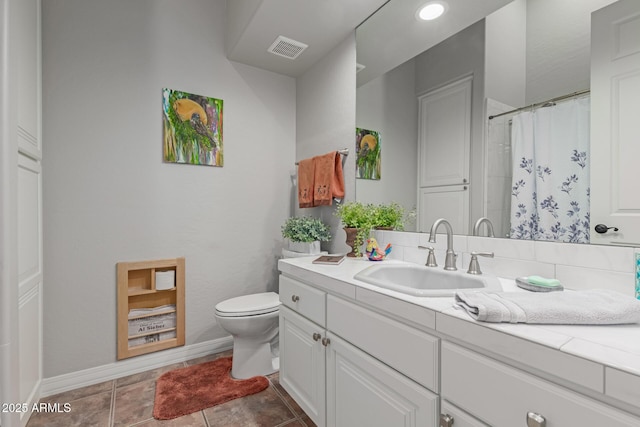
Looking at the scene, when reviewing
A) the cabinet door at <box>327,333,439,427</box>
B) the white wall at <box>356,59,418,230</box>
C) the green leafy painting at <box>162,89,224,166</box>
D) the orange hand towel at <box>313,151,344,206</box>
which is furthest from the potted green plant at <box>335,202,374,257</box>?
the green leafy painting at <box>162,89,224,166</box>

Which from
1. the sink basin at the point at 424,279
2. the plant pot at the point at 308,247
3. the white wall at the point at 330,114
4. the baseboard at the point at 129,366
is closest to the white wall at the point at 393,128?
the white wall at the point at 330,114

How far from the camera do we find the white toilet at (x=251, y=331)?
6.12 ft

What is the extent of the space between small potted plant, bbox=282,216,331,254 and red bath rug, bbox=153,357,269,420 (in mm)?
881

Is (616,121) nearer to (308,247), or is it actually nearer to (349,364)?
(349,364)

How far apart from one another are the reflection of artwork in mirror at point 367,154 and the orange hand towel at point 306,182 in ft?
1.39

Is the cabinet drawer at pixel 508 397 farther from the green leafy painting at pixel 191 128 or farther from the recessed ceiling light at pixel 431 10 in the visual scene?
the green leafy painting at pixel 191 128

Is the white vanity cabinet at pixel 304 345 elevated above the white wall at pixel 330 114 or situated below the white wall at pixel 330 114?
below

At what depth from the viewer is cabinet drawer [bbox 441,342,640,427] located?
1.82 ft

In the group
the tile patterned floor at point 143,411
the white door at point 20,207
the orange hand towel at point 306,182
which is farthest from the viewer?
the orange hand towel at point 306,182

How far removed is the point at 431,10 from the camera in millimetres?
1613

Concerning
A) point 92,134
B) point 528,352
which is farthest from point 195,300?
point 528,352

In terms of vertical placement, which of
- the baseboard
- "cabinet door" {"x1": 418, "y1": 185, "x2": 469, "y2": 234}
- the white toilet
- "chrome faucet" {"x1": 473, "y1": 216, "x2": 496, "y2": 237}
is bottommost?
the baseboard

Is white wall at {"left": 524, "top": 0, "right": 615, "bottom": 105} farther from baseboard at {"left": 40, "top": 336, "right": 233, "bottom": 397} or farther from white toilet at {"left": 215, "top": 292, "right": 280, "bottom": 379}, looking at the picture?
baseboard at {"left": 40, "top": 336, "right": 233, "bottom": 397}

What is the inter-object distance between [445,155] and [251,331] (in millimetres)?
1523
